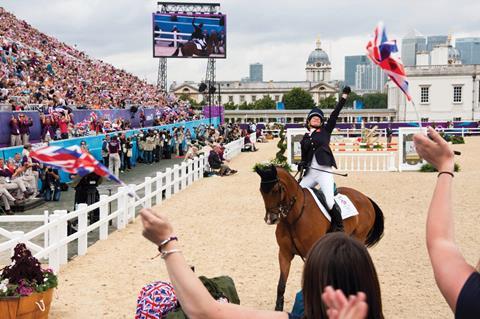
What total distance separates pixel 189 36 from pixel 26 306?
46.3m

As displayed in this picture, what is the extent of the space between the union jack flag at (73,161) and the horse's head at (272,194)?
14.8 feet

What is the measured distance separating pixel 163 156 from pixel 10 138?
14.1 metres

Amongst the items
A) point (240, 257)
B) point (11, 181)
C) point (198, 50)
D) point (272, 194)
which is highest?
point (198, 50)

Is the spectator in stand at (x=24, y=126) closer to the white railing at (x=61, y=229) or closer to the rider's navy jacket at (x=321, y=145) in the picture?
the white railing at (x=61, y=229)

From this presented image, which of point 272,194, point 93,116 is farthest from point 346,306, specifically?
point 93,116

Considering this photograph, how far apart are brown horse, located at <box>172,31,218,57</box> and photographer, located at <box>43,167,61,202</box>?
34461 mm

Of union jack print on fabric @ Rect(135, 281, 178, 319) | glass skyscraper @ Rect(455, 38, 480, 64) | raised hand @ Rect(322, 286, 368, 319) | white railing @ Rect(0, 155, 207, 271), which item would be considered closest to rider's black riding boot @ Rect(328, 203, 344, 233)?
white railing @ Rect(0, 155, 207, 271)

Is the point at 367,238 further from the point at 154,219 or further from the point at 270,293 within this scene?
the point at 154,219

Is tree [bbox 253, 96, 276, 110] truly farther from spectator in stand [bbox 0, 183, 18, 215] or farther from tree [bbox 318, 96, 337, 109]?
spectator in stand [bbox 0, 183, 18, 215]

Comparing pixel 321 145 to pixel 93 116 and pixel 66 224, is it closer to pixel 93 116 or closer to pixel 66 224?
pixel 66 224

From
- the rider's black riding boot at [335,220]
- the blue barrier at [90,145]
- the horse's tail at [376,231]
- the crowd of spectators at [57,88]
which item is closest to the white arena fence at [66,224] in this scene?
the rider's black riding boot at [335,220]

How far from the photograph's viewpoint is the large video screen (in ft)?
168

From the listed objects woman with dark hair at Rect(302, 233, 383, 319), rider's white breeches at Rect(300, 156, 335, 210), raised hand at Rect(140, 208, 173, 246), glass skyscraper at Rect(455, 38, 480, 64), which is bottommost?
rider's white breeches at Rect(300, 156, 335, 210)

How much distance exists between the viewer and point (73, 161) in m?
2.90
